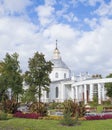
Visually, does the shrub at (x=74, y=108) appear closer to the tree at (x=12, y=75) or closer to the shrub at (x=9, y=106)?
the shrub at (x=9, y=106)

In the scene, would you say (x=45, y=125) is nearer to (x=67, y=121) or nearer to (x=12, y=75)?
(x=67, y=121)

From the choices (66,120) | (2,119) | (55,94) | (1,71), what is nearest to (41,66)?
(1,71)

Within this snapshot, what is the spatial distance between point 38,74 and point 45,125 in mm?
21081

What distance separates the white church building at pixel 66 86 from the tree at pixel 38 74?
16.2 metres

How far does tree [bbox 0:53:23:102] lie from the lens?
43.1 metres

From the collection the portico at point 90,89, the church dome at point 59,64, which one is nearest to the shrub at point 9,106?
the portico at point 90,89

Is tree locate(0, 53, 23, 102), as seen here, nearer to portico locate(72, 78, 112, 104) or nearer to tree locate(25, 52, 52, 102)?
tree locate(25, 52, 52, 102)

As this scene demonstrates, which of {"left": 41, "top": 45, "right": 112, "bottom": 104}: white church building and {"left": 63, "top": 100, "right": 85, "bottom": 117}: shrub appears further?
{"left": 41, "top": 45, "right": 112, "bottom": 104}: white church building

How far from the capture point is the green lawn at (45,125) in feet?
68.5

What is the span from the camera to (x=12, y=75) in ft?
142

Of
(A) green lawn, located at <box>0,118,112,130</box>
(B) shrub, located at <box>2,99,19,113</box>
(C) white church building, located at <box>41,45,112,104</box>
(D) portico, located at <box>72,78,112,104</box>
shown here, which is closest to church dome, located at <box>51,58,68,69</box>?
(C) white church building, located at <box>41,45,112,104</box>

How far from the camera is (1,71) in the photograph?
45812mm

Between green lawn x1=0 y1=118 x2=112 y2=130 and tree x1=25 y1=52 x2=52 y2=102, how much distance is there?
18276mm

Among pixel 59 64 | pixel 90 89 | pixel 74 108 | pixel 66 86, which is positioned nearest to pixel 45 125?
pixel 74 108
